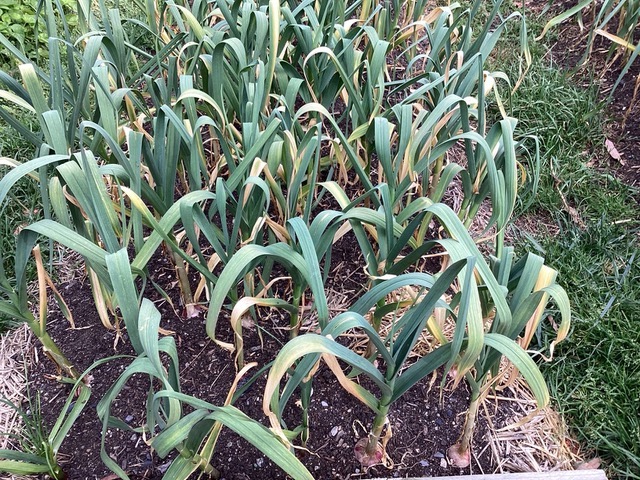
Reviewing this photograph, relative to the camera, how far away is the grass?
4.10 ft

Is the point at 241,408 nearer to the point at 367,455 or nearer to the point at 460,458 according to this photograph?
the point at 367,455

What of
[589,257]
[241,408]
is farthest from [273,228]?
[589,257]

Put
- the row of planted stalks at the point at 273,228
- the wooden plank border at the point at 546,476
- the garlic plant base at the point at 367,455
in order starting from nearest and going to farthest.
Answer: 1. the row of planted stalks at the point at 273,228
2. the wooden plank border at the point at 546,476
3. the garlic plant base at the point at 367,455

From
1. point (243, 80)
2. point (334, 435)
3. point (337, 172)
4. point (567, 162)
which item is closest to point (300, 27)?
point (243, 80)

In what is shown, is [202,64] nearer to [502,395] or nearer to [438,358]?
[438,358]

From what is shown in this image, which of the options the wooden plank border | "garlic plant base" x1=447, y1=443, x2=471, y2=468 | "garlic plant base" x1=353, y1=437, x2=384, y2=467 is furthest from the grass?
"garlic plant base" x1=353, y1=437, x2=384, y2=467

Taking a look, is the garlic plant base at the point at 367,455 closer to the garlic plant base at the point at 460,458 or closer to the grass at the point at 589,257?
the garlic plant base at the point at 460,458

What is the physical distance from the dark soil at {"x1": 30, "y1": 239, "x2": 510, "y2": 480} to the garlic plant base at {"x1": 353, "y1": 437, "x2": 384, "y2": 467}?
0.04 feet

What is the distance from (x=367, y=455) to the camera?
112 centimetres

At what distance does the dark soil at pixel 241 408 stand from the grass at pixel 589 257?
231 mm

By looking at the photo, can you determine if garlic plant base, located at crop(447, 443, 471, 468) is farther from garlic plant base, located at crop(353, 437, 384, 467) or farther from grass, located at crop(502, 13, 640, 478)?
Answer: grass, located at crop(502, 13, 640, 478)

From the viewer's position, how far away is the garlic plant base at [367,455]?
1.11 metres

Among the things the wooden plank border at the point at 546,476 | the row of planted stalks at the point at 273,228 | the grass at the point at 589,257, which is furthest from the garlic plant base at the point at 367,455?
the grass at the point at 589,257

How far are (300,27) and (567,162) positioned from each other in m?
1.09
